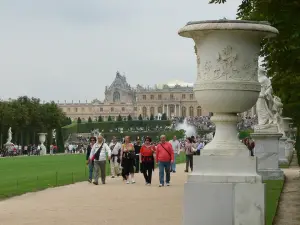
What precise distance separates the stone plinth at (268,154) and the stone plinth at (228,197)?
1117 cm

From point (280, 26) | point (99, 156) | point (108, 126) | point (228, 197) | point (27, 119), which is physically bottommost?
point (228, 197)

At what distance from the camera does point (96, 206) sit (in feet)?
45.4

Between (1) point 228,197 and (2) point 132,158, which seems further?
(2) point 132,158

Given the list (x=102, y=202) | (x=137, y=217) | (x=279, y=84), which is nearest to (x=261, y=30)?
(x=137, y=217)

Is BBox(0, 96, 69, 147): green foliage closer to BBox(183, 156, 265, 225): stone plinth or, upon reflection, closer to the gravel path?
the gravel path

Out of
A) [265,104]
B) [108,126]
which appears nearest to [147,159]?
[265,104]

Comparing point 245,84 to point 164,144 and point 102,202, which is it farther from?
point 164,144

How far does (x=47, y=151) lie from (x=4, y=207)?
228 ft

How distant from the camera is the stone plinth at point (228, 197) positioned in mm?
8258

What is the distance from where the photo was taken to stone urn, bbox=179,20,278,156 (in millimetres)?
8273

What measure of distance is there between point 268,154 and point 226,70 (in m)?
11.6

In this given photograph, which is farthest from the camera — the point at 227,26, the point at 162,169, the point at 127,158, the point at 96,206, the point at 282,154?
the point at 282,154

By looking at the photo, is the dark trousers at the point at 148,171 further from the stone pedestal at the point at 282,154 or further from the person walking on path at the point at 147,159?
the stone pedestal at the point at 282,154

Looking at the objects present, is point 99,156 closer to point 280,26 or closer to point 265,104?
point 265,104
